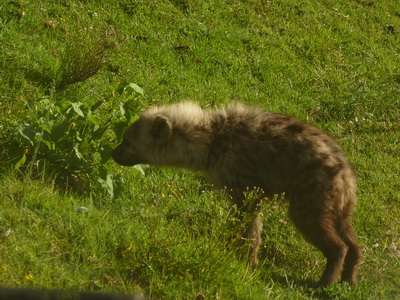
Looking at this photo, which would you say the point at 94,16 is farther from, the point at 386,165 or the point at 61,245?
the point at 61,245

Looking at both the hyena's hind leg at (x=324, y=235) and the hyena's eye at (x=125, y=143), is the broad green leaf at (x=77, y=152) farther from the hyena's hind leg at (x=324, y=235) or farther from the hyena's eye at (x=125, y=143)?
the hyena's hind leg at (x=324, y=235)

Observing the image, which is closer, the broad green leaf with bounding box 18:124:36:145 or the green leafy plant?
the broad green leaf with bounding box 18:124:36:145

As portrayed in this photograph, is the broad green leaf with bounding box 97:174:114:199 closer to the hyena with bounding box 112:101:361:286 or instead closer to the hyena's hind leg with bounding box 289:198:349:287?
the hyena with bounding box 112:101:361:286

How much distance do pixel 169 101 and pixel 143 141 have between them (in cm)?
187

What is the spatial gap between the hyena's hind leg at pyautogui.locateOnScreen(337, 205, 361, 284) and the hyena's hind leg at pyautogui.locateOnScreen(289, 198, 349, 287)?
4.0 inches

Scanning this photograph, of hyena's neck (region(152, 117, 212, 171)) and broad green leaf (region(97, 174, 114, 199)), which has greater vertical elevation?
hyena's neck (region(152, 117, 212, 171))

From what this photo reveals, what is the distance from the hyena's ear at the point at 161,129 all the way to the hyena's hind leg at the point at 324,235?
4.69 ft

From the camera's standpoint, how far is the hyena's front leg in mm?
6766

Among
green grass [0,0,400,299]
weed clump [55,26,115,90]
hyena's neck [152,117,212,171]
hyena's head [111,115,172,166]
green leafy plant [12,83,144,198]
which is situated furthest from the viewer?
weed clump [55,26,115,90]

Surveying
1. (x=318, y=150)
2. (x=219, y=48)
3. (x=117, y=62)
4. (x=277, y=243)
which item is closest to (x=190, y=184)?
(x=277, y=243)

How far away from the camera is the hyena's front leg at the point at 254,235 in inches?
266

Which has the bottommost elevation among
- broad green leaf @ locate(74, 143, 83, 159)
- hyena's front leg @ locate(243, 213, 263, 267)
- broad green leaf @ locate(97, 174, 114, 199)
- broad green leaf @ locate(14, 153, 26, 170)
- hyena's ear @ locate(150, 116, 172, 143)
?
hyena's front leg @ locate(243, 213, 263, 267)

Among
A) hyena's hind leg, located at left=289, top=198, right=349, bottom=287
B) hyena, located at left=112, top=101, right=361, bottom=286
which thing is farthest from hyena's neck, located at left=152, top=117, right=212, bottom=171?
hyena's hind leg, located at left=289, top=198, right=349, bottom=287

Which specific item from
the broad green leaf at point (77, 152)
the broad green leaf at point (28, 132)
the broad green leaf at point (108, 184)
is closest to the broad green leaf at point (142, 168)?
the broad green leaf at point (108, 184)
